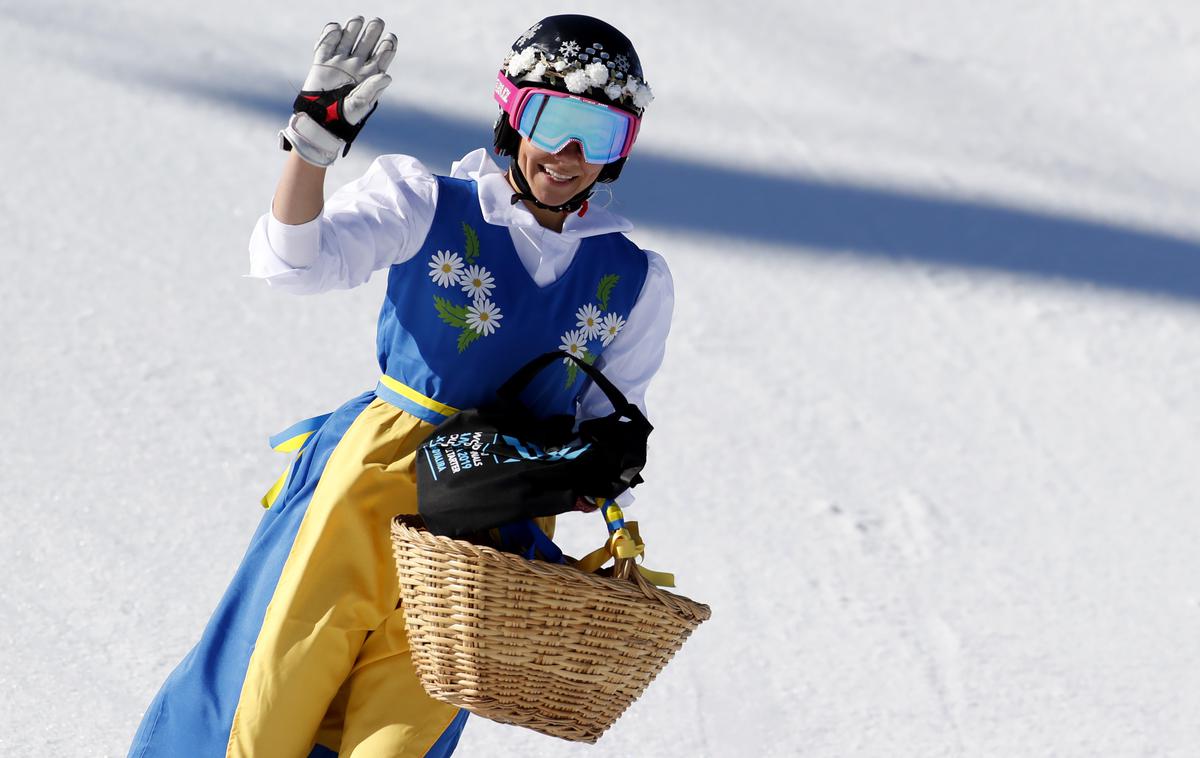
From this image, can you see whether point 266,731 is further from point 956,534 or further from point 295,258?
point 956,534

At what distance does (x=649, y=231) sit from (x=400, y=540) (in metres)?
3.36

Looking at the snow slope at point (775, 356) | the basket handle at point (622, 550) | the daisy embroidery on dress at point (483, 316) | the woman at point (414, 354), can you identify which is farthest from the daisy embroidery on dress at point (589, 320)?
the snow slope at point (775, 356)

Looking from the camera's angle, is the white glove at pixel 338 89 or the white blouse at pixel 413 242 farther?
the white blouse at pixel 413 242

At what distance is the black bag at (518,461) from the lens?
1947 mm

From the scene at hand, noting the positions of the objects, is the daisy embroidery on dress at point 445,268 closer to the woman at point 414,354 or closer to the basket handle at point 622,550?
the woman at point 414,354

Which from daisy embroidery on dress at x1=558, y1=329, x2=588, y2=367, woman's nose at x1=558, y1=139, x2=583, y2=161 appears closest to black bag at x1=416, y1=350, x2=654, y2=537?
daisy embroidery on dress at x1=558, y1=329, x2=588, y2=367

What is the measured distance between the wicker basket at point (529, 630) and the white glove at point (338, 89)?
0.48 meters

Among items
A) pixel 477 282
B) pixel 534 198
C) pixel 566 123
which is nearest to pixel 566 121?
pixel 566 123

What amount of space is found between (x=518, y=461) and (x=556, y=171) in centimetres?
40

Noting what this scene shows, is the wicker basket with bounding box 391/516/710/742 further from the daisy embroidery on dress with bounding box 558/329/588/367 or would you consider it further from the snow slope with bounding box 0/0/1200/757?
the snow slope with bounding box 0/0/1200/757

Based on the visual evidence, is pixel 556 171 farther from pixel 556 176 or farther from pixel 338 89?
pixel 338 89

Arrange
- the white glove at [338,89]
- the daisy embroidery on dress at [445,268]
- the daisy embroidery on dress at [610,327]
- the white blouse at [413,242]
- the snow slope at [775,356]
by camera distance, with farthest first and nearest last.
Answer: the snow slope at [775,356] < the daisy embroidery on dress at [610,327] < the daisy embroidery on dress at [445,268] < the white blouse at [413,242] < the white glove at [338,89]

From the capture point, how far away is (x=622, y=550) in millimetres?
1936

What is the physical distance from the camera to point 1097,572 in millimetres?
3803
